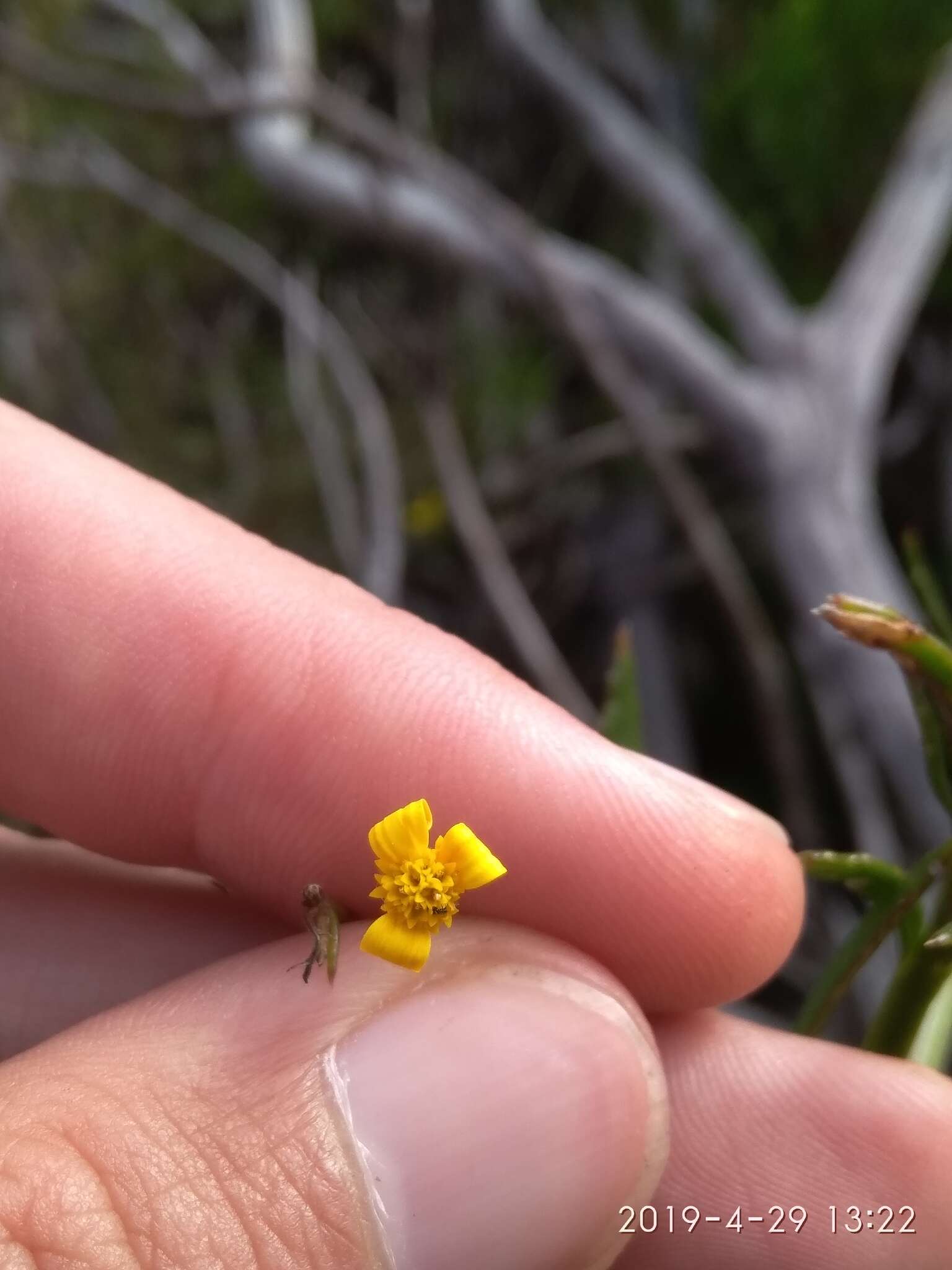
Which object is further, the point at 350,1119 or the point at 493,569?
the point at 493,569

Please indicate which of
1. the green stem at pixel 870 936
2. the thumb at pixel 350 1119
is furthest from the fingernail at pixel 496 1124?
the green stem at pixel 870 936

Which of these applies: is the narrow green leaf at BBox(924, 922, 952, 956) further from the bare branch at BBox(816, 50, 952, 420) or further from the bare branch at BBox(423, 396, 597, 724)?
the bare branch at BBox(816, 50, 952, 420)

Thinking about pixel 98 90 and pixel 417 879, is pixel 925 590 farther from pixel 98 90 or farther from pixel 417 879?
pixel 98 90

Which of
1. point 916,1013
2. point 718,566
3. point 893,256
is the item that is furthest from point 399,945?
point 893,256

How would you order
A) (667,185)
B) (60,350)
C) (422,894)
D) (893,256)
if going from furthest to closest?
1. (60,350)
2. (667,185)
3. (893,256)
4. (422,894)

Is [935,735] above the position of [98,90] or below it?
below

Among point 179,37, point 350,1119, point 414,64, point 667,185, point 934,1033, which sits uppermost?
point 414,64

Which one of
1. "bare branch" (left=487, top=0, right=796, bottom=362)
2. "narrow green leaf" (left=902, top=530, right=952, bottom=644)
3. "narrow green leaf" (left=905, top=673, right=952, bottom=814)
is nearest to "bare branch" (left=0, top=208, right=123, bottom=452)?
"bare branch" (left=487, top=0, right=796, bottom=362)
